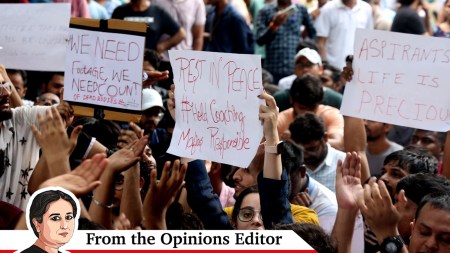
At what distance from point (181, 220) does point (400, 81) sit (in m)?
1.54

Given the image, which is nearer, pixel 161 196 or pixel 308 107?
pixel 161 196

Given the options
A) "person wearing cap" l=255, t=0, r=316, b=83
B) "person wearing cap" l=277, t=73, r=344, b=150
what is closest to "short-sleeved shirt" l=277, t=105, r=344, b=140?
"person wearing cap" l=277, t=73, r=344, b=150

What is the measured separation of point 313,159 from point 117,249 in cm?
358

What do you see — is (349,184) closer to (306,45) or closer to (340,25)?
(306,45)

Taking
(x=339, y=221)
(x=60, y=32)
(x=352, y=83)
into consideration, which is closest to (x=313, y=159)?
(x=352, y=83)

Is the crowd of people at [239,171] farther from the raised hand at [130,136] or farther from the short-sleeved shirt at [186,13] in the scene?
the short-sleeved shirt at [186,13]

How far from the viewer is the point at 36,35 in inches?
296

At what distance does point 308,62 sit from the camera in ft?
36.5

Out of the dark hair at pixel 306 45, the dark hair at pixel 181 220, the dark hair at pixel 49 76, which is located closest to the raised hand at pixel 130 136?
the dark hair at pixel 181 220

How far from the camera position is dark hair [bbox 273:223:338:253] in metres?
5.01

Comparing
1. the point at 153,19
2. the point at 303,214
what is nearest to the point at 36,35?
the point at 303,214

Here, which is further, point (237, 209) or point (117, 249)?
point (237, 209)

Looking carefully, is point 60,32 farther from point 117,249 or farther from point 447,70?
point 117,249

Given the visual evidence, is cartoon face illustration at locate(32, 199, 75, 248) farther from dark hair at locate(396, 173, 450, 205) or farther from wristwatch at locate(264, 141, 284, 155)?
dark hair at locate(396, 173, 450, 205)
